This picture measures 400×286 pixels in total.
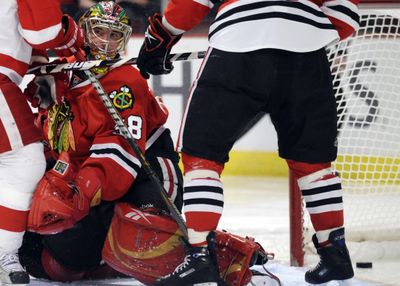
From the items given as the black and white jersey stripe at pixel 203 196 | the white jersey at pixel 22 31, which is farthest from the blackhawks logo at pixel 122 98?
the black and white jersey stripe at pixel 203 196

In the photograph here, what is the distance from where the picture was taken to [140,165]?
2.94 m

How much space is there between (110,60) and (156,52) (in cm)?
24

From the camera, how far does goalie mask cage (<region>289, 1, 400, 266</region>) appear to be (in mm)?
3641

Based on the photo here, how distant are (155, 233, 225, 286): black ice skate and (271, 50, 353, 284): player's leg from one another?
1.04 ft

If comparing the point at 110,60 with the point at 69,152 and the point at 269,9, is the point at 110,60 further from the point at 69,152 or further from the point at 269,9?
the point at 269,9

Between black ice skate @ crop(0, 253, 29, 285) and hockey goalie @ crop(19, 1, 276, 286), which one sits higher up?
hockey goalie @ crop(19, 1, 276, 286)

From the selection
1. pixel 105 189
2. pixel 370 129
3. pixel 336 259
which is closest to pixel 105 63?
pixel 105 189

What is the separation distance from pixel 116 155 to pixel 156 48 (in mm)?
366

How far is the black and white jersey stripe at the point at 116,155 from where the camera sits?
288 centimetres

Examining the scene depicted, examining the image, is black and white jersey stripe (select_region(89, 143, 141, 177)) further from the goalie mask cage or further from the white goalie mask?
the goalie mask cage

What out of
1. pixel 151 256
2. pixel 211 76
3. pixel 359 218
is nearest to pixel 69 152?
pixel 151 256

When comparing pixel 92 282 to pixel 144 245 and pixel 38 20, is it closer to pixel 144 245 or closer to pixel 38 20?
pixel 144 245

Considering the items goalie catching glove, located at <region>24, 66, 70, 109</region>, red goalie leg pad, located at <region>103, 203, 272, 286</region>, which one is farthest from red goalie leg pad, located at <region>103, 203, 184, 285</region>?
goalie catching glove, located at <region>24, 66, 70, 109</region>

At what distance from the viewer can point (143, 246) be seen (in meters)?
2.79
